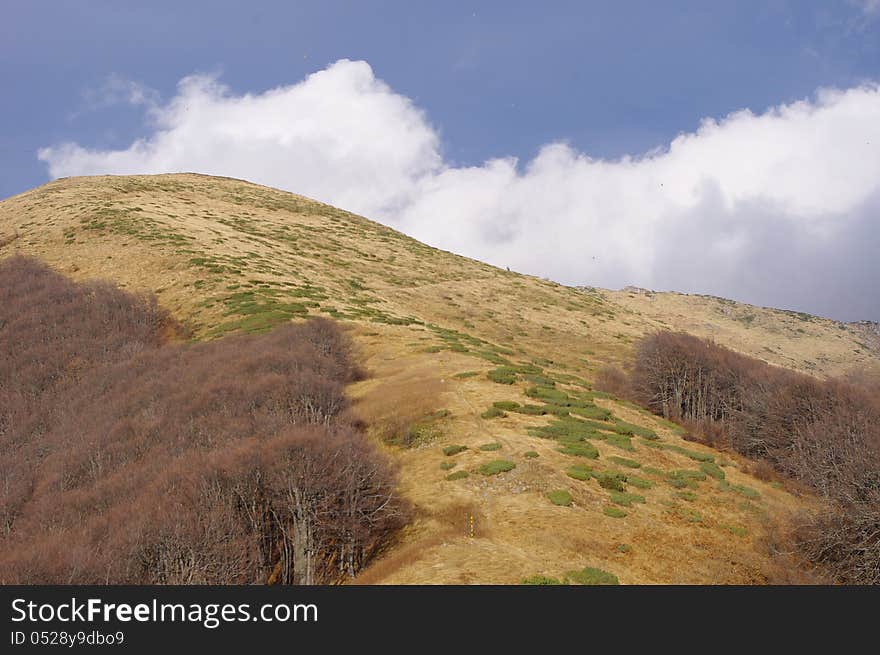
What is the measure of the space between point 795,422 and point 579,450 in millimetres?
13148

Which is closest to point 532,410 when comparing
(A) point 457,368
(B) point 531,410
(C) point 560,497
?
(B) point 531,410

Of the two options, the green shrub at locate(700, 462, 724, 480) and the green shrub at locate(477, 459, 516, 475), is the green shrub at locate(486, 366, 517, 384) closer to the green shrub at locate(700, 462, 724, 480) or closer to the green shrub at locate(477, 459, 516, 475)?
the green shrub at locate(477, 459, 516, 475)

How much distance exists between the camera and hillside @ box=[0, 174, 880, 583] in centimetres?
1530

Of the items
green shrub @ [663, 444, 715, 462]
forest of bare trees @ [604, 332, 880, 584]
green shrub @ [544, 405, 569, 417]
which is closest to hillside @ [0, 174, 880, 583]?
green shrub @ [663, 444, 715, 462]

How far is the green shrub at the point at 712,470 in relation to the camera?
21853 millimetres

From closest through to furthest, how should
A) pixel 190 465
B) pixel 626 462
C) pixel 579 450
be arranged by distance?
pixel 190 465
pixel 579 450
pixel 626 462

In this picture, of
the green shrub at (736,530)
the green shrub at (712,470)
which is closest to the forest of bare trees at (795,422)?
the green shrub at (736,530)

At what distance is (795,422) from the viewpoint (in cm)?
2688

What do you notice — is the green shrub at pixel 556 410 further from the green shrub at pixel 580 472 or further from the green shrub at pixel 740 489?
the green shrub at pixel 740 489

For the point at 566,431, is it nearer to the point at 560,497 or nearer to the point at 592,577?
the point at 560,497

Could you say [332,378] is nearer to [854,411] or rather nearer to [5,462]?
[5,462]

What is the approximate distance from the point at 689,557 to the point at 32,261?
55.9 metres

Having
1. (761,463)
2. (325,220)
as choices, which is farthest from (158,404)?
(325,220)

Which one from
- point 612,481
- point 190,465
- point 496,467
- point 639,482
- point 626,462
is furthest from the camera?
point 626,462
